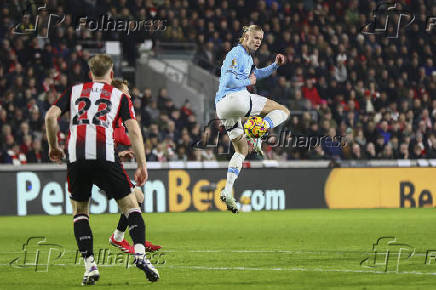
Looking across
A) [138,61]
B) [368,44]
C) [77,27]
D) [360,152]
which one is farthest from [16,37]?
[368,44]

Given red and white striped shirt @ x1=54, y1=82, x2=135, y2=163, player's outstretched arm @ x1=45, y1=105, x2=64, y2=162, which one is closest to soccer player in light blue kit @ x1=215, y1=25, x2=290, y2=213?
red and white striped shirt @ x1=54, y1=82, x2=135, y2=163

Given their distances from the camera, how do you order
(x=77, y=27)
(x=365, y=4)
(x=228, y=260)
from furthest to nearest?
(x=365, y=4) < (x=77, y=27) < (x=228, y=260)

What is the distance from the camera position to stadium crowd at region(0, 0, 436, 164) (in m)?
19.5

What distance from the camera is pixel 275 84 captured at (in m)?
22.8

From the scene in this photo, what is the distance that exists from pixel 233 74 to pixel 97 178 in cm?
384

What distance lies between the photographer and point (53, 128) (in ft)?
22.9

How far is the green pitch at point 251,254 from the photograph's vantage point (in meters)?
7.50

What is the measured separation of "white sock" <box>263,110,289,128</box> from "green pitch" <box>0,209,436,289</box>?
63.2 inches

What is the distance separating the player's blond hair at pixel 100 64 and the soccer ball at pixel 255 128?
394cm

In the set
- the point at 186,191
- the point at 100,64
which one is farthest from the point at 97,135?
the point at 186,191

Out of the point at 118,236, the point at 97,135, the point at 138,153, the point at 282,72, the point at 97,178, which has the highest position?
the point at 282,72

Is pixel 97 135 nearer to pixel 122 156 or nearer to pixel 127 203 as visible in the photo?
pixel 127 203

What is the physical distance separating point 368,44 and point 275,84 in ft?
15.2

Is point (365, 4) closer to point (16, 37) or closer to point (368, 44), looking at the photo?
point (368, 44)
